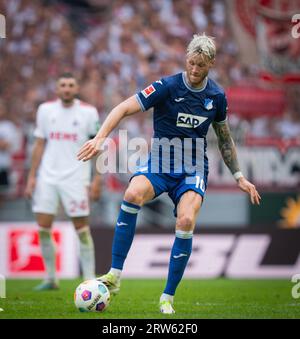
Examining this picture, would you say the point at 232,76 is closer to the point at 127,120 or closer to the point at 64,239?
the point at 127,120

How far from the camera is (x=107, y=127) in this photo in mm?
7914

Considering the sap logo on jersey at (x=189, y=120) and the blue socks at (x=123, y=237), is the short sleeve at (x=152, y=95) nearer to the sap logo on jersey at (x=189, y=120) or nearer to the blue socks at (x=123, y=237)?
the sap logo on jersey at (x=189, y=120)

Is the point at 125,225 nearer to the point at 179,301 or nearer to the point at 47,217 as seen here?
the point at 179,301

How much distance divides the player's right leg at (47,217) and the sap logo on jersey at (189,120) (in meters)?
3.46

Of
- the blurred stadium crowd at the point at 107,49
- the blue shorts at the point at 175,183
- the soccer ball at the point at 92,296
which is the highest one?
the blurred stadium crowd at the point at 107,49

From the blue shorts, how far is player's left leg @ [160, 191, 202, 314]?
164 mm

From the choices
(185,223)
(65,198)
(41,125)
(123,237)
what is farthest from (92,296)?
(41,125)

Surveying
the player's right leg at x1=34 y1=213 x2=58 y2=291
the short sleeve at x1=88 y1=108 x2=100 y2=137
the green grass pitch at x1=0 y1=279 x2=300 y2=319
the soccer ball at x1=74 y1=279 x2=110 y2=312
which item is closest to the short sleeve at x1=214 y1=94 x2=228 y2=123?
the green grass pitch at x1=0 y1=279 x2=300 y2=319

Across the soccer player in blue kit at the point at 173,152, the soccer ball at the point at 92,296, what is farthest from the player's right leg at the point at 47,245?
the soccer ball at the point at 92,296

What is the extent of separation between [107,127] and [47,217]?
3761 millimetres

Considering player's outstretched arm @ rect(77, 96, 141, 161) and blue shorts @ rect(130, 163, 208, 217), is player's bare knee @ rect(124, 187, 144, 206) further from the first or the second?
player's outstretched arm @ rect(77, 96, 141, 161)

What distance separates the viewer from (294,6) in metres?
17.6

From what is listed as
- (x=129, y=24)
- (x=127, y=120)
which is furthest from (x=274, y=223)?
(x=129, y=24)

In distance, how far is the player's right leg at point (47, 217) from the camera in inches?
448
